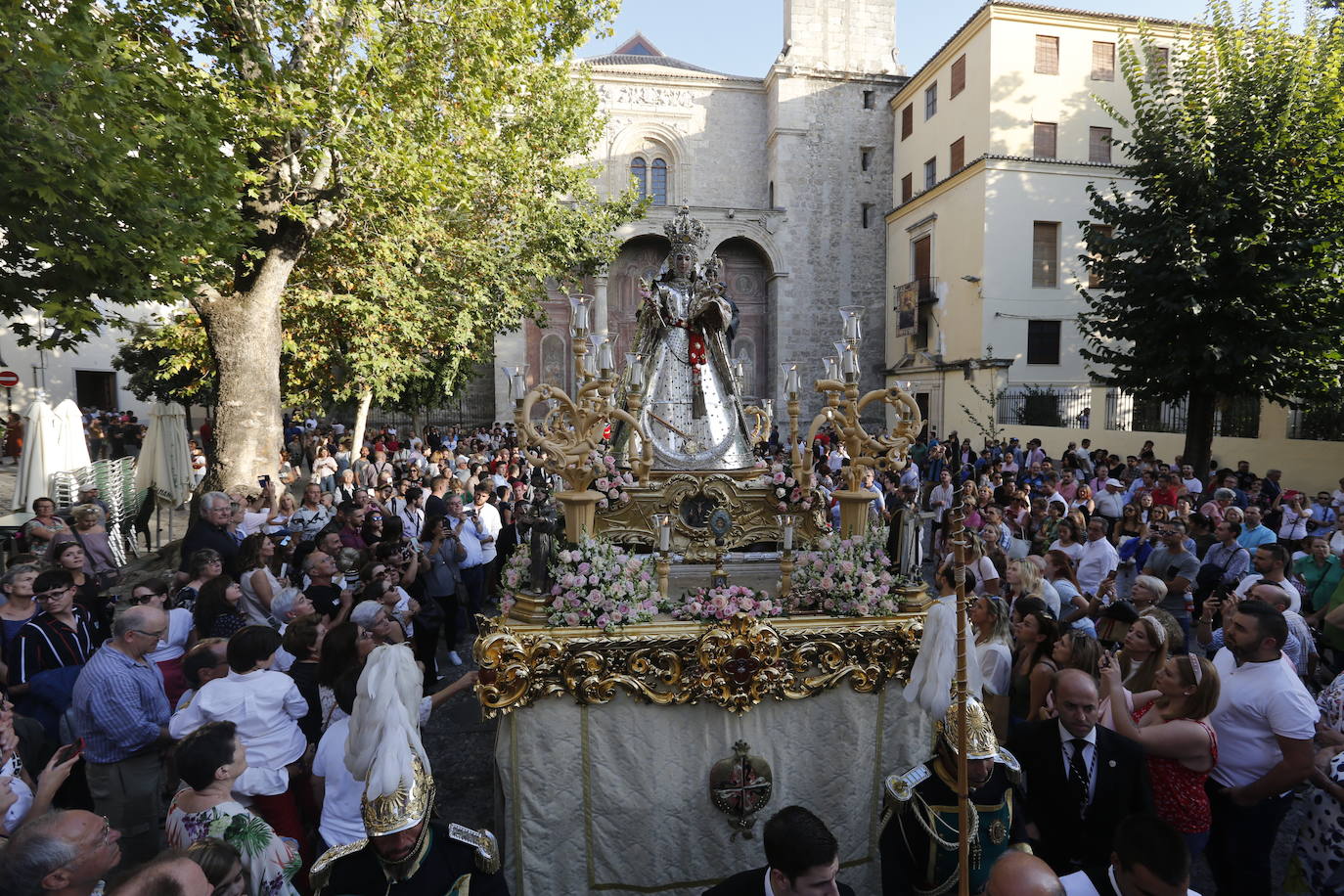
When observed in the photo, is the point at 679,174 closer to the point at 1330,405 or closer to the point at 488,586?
the point at 1330,405

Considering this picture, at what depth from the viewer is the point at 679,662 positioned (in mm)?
4539

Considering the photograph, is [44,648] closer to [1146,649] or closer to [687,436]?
[687,436]

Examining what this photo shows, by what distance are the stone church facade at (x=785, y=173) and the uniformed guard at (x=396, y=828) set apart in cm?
2955

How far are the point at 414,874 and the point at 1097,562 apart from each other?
22.6 feet

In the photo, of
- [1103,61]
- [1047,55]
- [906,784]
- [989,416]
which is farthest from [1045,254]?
[906,784]

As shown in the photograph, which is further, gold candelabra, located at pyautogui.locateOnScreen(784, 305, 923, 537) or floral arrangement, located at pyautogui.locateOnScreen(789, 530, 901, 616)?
gold candelabra, located at pyautogui.locateOnScreen(784, 305, 923, 537)

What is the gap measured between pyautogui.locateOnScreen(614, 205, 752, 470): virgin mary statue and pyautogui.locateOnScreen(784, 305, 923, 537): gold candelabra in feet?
4.08

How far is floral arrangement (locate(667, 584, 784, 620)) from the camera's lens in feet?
15.2

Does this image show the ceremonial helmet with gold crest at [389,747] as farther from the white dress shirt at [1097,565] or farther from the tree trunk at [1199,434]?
the tree trunk at [1199,434]

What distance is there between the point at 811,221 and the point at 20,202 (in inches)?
1195

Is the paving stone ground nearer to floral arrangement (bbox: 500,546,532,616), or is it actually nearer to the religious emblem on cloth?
floral arrangement (bbox: 500,546,532,616)

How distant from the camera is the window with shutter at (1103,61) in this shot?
83.3 feet

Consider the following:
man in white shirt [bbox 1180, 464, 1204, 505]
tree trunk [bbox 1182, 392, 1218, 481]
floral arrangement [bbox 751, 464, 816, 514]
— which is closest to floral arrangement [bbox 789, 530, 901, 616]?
floral arrangement [bbox 751, 464, 816, 514]

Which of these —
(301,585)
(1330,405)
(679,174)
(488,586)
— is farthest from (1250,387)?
(679,174)
